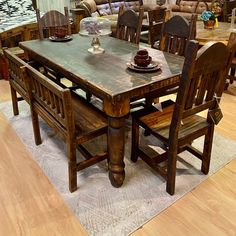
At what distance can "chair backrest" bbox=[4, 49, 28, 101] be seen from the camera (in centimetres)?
233

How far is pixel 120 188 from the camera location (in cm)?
197

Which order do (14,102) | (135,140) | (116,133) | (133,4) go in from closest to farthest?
(116,133) < (135,140) < (14,102) < (133,4)

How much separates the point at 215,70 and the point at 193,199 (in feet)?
2.89

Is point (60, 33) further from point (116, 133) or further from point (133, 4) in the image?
point (133, 4)

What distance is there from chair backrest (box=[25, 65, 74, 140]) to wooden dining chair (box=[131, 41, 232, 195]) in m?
0.53

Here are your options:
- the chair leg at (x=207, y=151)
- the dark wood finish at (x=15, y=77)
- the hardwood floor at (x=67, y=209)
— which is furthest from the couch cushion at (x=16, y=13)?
the chair leg at (x=207, y=151)

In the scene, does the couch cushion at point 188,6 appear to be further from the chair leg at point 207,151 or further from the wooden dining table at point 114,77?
the chair leg at point 207,151

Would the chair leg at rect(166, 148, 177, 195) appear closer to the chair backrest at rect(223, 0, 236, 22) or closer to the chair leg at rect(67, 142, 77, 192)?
the chair leg at rect(67, 142, 77, 192)

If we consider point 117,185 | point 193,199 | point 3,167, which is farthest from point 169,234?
point 3,167


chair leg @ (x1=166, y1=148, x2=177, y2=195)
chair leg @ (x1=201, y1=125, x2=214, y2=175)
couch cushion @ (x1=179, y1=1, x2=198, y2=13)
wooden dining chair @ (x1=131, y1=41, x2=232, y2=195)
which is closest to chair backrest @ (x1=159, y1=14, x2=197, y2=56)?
wooden dining chair @ (x1=131, y1=41, x2=232, y2=195)

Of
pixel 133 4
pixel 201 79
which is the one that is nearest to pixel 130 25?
pixel 201 79

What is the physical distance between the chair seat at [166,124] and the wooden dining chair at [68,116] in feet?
1.03

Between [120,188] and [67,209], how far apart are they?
0.40 meters

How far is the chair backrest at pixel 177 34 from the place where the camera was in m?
2.28
